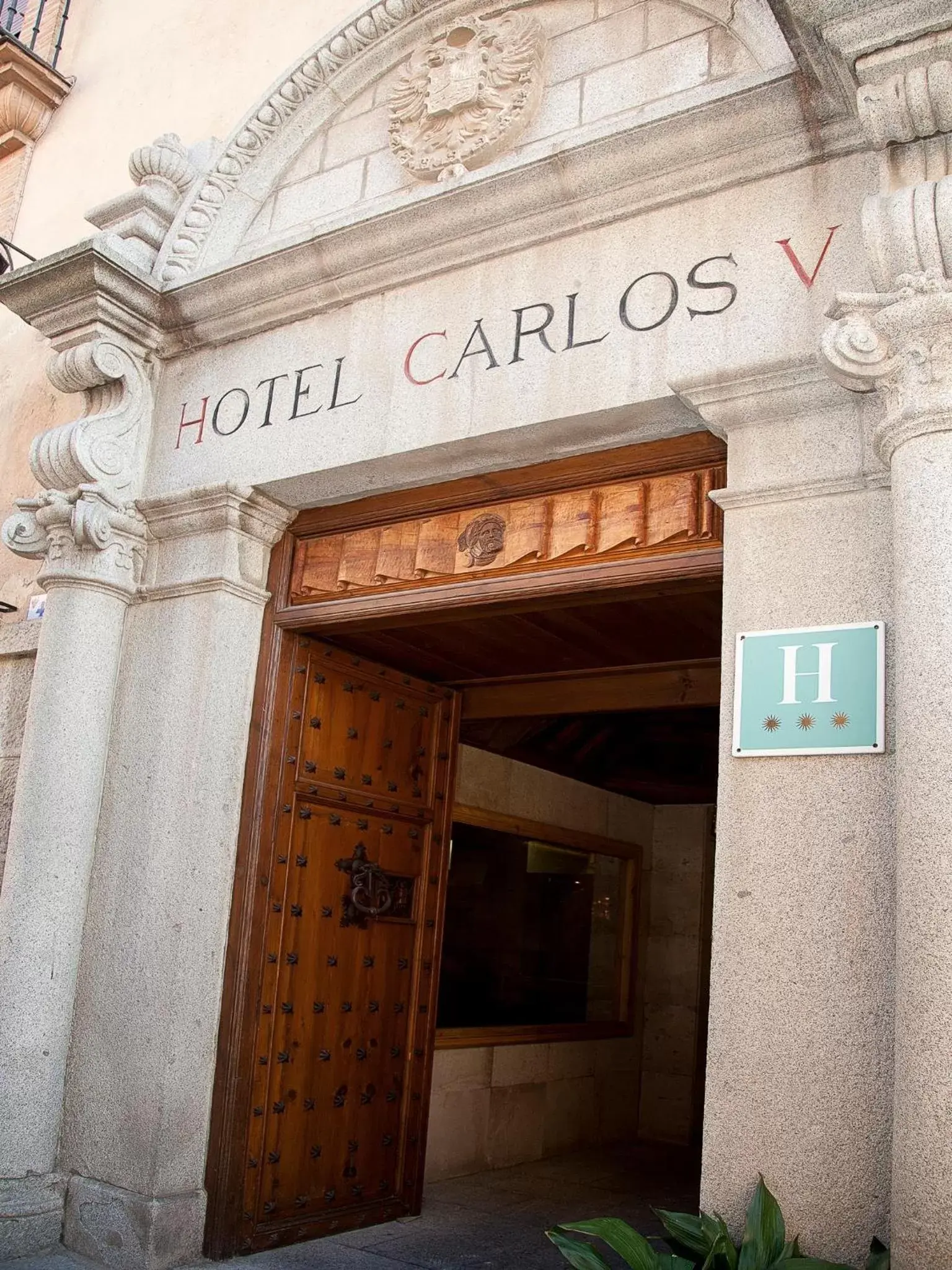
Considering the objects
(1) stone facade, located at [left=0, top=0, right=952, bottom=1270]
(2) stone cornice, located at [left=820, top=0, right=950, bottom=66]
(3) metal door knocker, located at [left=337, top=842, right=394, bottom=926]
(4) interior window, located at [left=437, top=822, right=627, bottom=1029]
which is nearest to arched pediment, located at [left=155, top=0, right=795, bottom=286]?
(1) stone facade, located at [left=0, top=0, right=952, bottom=1270]

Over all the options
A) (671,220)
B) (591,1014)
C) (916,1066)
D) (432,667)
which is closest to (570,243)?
(671,220)

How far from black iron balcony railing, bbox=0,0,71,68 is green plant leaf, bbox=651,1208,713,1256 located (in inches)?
262

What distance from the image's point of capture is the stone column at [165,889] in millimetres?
4215

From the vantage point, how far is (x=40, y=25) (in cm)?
707

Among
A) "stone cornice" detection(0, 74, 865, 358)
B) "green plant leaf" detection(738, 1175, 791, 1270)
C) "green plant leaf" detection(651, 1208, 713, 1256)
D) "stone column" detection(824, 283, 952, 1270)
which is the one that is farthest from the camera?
"stone cornice" detection(0, 74, 865, 358)

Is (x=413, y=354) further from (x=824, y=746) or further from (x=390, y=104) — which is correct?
(x=824, y=746)

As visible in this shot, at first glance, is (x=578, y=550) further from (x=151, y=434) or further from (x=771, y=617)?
(x=151, y=434)

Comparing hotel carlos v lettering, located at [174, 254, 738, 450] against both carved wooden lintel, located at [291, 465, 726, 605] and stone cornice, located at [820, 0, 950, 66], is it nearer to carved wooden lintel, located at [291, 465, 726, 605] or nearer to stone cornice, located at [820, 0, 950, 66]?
carved wooden lintel, located at [291, 465, 726, 605]

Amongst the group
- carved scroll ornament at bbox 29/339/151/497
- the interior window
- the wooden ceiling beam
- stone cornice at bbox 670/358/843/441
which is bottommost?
the interior window

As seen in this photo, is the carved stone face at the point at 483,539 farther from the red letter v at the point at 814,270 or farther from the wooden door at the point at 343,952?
the red letter v at the point at 814,270

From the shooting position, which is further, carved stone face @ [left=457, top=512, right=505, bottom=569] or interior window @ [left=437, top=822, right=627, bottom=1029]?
interior window @ [left=437, top=822, right=627, bottom=1029]

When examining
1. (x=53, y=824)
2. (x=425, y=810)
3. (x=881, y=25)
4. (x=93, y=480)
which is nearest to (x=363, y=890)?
(x=425, y=810)

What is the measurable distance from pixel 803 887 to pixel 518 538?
167 centimetres

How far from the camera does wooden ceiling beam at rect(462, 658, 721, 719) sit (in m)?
5.52
